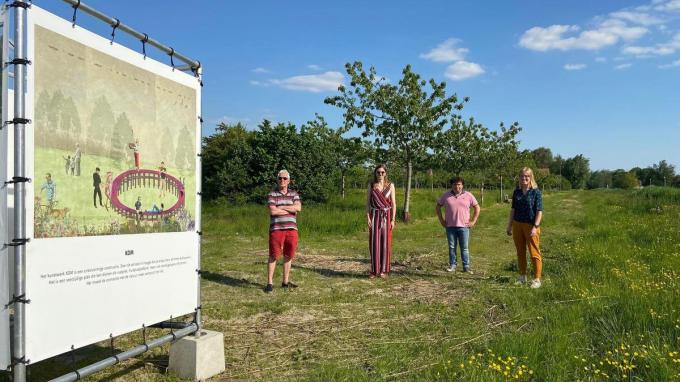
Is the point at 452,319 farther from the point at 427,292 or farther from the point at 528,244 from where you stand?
the point at 528,244

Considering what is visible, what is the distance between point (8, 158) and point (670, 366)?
4619 millimetres

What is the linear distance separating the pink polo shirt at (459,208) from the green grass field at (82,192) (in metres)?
6.22

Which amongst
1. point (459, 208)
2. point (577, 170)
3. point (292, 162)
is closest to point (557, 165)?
point (577, 170)

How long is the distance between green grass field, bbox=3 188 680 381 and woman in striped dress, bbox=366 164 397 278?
0.63 metres

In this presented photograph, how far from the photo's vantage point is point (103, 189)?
→ 10.8ft

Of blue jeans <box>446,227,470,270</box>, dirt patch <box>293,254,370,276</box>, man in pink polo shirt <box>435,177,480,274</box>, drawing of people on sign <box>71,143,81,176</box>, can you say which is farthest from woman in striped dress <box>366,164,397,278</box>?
drawing of people on sign <box>71,143,81,176</box>

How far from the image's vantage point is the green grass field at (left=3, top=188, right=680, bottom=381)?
12.7ft

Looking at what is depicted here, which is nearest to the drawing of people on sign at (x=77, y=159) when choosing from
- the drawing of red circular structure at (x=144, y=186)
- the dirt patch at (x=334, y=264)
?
the drawing of red circular structure at (x=144, y=186)

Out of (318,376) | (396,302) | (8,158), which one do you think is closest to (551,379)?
(318,376)

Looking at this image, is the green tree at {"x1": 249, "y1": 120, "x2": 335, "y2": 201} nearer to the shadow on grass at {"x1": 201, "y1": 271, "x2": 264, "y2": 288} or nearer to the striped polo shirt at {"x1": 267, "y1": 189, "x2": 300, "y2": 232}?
the shadow on grass at {"x1": 201, "y1": 271, "x2": 264, "y2": 288}

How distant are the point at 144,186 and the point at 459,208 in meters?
6.29

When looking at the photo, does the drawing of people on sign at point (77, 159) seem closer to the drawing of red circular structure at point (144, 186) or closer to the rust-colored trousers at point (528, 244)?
the drawing of red circular structure at point (144, 186)

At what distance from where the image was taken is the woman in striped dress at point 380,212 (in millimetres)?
8062

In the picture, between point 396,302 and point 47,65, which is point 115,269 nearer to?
point 47,65
